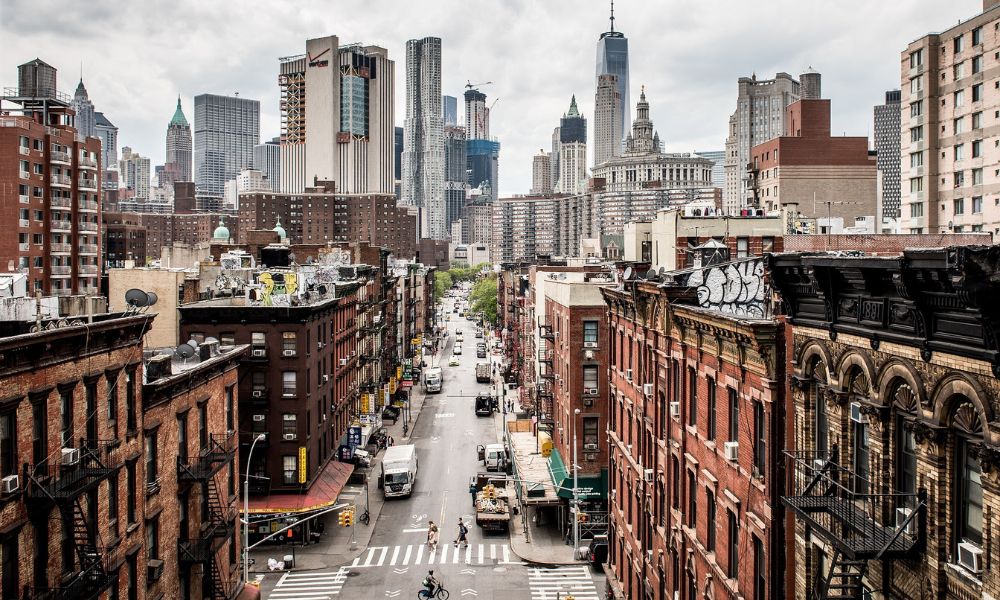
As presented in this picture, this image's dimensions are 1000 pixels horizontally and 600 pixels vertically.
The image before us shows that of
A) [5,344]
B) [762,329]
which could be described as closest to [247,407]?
[5,344]

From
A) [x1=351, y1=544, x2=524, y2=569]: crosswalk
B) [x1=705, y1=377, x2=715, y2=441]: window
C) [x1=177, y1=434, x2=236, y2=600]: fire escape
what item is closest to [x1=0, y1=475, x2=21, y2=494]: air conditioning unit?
[x1=177, y1=434, x2=236, y2=600]: fire escape

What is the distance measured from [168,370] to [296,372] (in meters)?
20.9

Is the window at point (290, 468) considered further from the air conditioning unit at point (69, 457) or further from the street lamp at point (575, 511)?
the air conditioning unit at point (69, 457)

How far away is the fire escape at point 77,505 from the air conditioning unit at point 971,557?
67.2ft

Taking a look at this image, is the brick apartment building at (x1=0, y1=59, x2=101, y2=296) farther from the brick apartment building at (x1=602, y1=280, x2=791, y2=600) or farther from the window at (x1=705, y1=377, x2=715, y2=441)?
the window at (x1=705, y1=377, x2=715, y2=441)

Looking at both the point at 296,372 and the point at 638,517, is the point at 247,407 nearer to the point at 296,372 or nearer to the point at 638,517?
the point at 296,372

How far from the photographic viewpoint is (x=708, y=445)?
25047 millimetres

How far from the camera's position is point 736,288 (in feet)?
77.9

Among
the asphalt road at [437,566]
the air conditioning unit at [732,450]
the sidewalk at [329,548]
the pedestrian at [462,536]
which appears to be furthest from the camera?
the pedestrian at [462,536]

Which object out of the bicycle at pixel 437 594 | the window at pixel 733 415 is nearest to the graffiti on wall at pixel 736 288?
the window at pixel 733 415

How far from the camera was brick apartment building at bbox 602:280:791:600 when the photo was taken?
65.6 feet

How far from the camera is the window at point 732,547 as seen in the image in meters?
22.8

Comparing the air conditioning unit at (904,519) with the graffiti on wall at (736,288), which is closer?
the air conditioning unit at (904,519)

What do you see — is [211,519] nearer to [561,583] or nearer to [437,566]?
[437,566]
